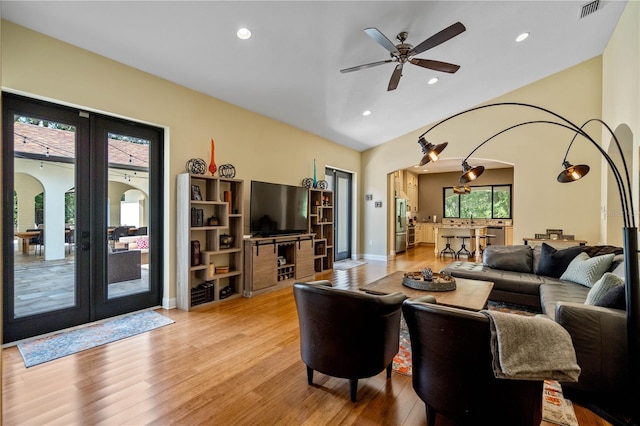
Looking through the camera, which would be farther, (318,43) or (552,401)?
(318,43)

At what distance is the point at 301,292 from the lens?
239cm

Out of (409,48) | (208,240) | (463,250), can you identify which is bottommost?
(463,250)

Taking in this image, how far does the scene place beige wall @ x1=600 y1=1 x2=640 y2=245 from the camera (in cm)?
371

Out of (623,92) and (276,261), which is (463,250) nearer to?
(623,92)

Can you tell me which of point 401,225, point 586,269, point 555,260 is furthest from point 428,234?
point 586,269

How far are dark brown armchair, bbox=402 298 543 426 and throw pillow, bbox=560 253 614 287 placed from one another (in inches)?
104

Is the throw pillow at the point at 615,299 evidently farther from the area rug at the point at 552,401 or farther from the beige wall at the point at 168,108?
the beige wall at the point at 168,108

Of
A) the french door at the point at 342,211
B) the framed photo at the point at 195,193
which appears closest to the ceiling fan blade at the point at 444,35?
the framed photo at the point at 195,193

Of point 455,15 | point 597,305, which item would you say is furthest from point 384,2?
point 597,305

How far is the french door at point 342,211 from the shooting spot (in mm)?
8078

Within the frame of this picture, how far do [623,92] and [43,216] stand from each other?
23.6 feet

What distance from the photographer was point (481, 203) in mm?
11219

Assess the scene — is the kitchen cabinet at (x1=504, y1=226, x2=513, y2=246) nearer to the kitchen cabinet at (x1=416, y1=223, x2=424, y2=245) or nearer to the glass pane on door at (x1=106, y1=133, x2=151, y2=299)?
the kitchen cabinet at (x1=416, y1=223, x2=424, y2=245)

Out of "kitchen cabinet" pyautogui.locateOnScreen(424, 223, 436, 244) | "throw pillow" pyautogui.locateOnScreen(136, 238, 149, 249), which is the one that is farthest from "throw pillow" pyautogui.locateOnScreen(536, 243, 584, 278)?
"kitchen cabinet" pyautogui.locateOnScreen(424, 223, 436, 244)
